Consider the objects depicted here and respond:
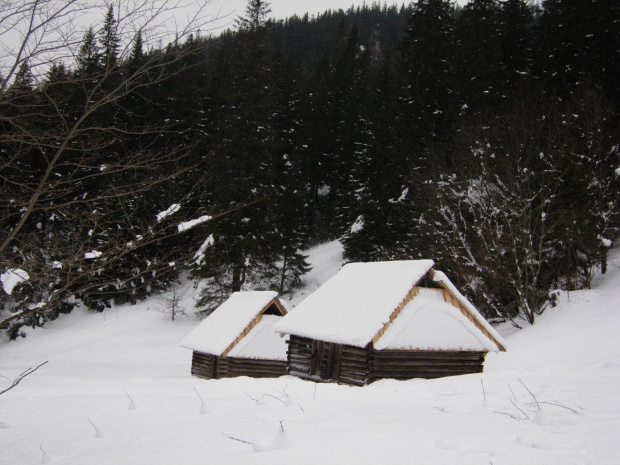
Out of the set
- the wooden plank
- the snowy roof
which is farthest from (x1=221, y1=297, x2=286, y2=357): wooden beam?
the wooden plank

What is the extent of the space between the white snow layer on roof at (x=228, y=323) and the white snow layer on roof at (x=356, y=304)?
3.99 meters

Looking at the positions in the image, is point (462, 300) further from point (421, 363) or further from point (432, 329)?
point (421, 363)

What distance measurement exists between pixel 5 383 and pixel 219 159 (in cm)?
1581

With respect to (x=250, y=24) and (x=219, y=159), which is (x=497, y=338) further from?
(x=250, y=24)

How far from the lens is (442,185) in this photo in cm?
2258

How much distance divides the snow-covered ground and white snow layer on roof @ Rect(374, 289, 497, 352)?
3.56 ft

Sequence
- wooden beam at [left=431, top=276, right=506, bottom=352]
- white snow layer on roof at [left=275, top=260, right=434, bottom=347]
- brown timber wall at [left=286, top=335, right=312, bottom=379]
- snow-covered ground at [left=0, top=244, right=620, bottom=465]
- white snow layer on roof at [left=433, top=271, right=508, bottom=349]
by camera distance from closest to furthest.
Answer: snow-covered ground at [left=0, top=244, right=620, bottom=465], white snow layer on roof at [left=275, top=260, right=434, bottom=347], white snow layer on roof at [left=433, top=271, right=508, bottom=349], wooden beam at [left=431, top=276, right=506, bottom=352], brown timber wall at [left=286, top=335, right=312, bottom=379]

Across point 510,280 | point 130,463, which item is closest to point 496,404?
point 130,463

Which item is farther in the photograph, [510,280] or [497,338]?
[510,280]

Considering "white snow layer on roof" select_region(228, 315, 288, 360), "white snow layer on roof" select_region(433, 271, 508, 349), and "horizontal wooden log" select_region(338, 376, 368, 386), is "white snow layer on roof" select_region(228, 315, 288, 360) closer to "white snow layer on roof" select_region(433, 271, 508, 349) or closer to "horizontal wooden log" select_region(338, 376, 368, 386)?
"horizontal wooden log" select_region(338, 376, 368, 386)

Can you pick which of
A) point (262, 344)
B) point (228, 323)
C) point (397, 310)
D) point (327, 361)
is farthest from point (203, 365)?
point (397, 310)

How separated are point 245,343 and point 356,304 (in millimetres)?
7346

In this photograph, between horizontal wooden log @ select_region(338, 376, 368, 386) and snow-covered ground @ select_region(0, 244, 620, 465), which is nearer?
snow-covered ground @ select_region(0, 244, 620, 465)

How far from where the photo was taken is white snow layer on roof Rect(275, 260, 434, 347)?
44.2 ft
